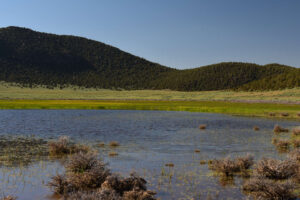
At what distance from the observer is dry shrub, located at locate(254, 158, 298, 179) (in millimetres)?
14172

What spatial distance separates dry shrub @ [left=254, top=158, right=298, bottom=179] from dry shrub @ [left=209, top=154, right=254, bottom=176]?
1.18 meters

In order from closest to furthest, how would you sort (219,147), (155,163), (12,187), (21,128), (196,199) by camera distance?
1. (196,199)
2. (12,187)
3. (155,163)
4. (219,147)
5. (21,128)

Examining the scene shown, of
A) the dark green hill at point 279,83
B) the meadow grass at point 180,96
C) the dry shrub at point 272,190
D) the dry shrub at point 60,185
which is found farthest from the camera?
the dark green hill at point 279,83

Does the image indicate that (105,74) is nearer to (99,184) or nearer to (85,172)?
(85,172)

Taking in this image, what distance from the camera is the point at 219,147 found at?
900 inches

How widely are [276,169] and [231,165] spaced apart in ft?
6.27

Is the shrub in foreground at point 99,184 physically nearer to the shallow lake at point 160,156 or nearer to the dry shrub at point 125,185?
the dry shrub at point 125,185

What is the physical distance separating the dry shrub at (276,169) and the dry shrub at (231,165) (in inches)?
46.3

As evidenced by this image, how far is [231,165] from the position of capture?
49.8 feet

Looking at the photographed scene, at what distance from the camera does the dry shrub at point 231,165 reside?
15070 millimetres

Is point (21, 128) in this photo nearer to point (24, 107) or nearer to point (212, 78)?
point (24, 107)

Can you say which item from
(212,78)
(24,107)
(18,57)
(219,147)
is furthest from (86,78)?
(219,147)

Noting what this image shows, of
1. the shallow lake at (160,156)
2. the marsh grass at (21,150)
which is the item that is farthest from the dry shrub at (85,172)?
the marsh grass at (21,150)

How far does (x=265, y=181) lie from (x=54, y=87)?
147066 mm
